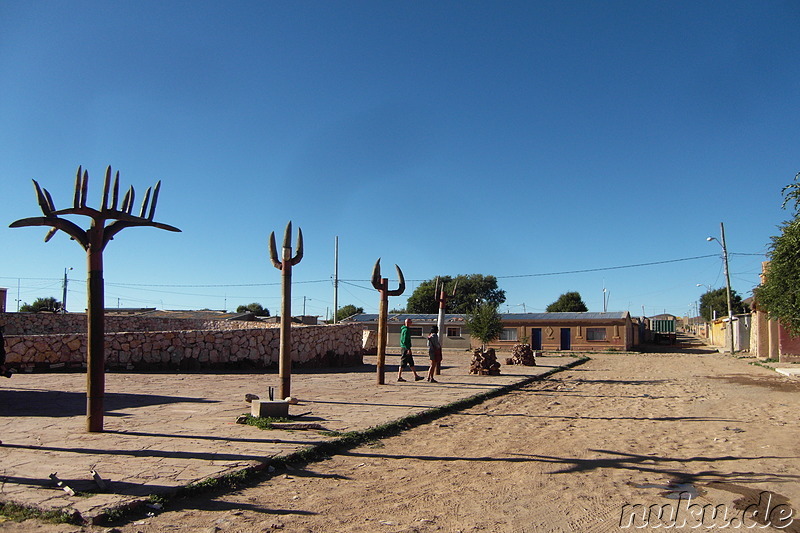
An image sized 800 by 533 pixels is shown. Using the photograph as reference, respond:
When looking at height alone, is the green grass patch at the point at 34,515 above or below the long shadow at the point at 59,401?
above

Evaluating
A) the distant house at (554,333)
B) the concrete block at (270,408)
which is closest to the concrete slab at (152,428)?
the concrete block at (270,408)

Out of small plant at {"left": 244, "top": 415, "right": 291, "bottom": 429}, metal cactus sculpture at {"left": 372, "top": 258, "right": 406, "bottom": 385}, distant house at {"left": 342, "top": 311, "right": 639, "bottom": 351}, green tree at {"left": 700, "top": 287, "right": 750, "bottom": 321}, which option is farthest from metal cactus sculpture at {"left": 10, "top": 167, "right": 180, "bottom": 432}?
green tree at {"left": 700, "top": 287, "right": 750, "bottom": 321}

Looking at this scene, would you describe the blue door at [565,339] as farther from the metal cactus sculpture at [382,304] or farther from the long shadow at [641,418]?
the long shadow at [641,418]

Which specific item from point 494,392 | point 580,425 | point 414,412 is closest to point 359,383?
point 494,392

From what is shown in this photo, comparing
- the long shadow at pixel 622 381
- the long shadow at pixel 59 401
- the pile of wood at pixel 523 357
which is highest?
the long shadow at pixel 59 401

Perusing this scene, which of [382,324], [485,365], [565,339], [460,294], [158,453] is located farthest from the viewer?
[460,294]

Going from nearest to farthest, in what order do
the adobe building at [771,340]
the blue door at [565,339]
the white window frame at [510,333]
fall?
the adobe building at [771,340] → the blue door at [565,339] → the white window frame at [510,333]

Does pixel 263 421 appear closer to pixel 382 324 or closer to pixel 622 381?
pixel 382 324

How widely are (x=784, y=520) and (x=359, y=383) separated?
11.2 meters

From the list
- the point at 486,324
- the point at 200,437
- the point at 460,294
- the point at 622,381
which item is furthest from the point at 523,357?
the point at 460,294

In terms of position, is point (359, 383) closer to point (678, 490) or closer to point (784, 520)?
point (678, 490)

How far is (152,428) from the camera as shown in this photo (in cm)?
776

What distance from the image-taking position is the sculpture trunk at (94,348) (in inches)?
286

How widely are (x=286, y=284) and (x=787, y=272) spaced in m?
16.8
